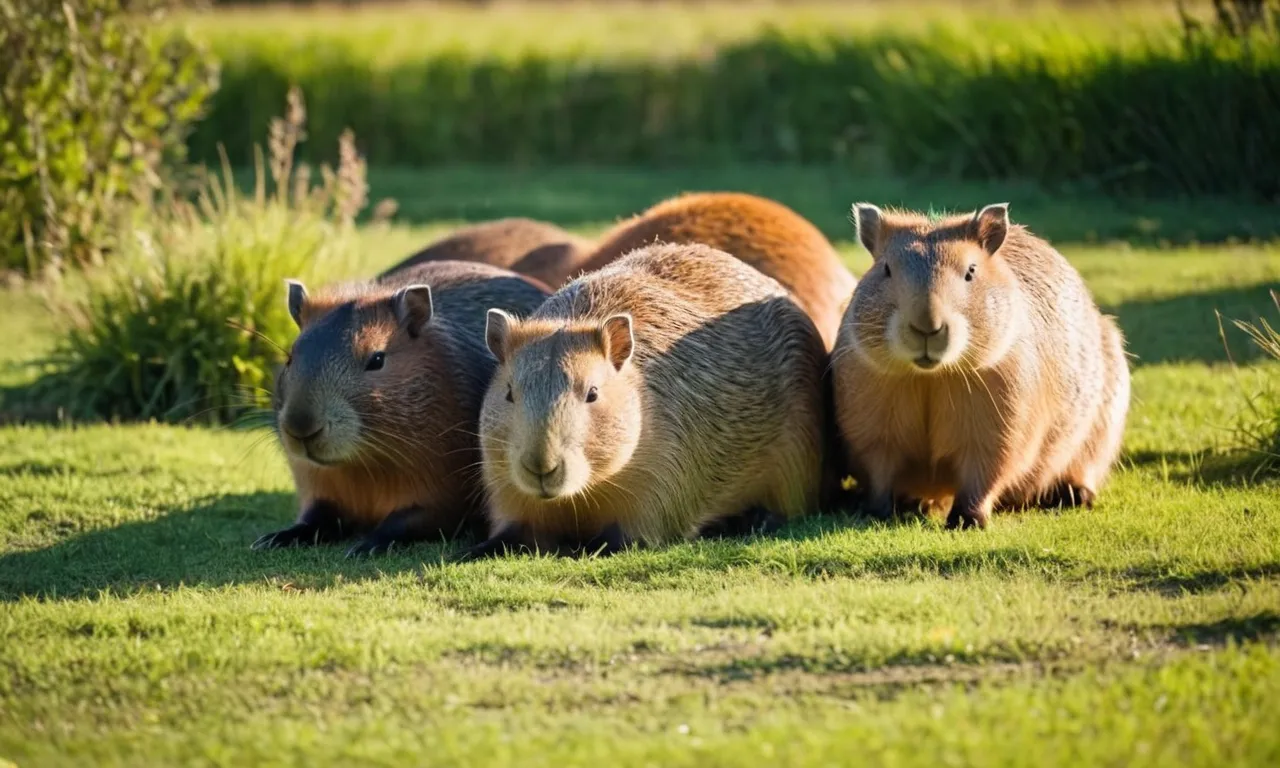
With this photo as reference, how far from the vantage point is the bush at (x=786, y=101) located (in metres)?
15.9

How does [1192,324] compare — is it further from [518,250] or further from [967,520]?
[967,520]

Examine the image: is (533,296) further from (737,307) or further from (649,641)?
(649,641)

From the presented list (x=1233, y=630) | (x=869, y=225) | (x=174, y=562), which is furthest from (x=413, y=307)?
(x=1233, y=630)

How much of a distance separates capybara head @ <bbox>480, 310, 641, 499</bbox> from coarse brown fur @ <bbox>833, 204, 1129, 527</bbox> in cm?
116

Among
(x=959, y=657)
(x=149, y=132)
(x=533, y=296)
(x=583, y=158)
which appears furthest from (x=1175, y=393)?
(x=583, y=158)

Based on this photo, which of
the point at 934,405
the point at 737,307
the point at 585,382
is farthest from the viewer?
the point at 737,307

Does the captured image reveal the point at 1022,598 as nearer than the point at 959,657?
No

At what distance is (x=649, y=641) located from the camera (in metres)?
6.10

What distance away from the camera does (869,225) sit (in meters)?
8.04

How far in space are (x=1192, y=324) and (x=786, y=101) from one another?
9763mm

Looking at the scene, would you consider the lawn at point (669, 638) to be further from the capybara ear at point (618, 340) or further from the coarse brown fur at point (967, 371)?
the capybara ear at point (618, 340)

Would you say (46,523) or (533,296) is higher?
(533,296)

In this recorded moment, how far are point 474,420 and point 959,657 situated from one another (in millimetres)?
3173

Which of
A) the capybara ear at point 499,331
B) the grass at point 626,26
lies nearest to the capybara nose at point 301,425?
the capybara ear at point 499,331
